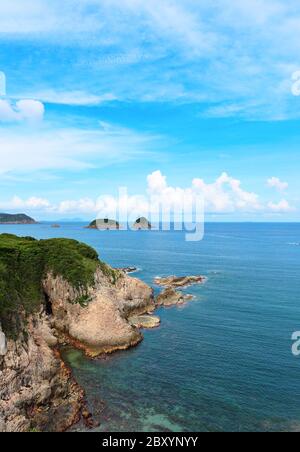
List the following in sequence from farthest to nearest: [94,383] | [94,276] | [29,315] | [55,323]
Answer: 1. [94,276]
2. [55,323]
3. [29,315]
4. [94,383]

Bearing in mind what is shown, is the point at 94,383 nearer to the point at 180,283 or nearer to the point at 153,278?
the point at 180,283

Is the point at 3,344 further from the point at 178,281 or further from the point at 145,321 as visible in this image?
the point at 178,281

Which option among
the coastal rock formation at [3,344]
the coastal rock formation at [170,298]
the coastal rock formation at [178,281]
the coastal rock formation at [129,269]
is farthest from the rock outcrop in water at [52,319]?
the coastal rock formation at [129,269]

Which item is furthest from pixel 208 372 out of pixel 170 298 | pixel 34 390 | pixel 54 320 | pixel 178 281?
pixel 178 281

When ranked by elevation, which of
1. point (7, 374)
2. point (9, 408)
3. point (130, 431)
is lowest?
point (130, 431)

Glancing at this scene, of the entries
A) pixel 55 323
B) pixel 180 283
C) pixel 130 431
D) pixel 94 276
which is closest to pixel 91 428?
pixel 130 431
